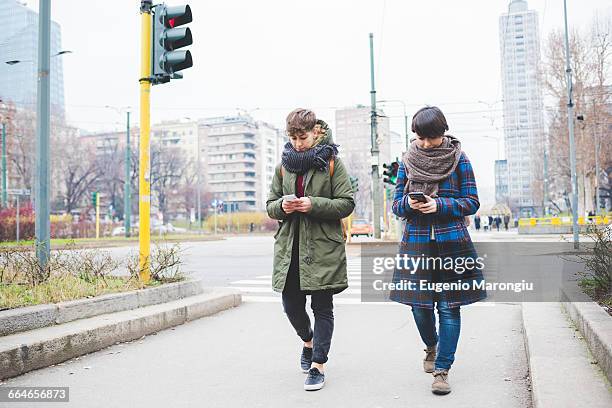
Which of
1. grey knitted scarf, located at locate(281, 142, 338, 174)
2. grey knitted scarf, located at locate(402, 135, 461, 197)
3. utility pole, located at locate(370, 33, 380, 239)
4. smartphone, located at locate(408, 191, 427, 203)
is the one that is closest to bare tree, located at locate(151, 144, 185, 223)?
utility pole, located at locate(370, 33, 380, 239)

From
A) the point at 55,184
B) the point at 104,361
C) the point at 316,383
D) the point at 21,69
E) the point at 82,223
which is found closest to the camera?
the point at 316,383

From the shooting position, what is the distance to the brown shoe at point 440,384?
381 centimetres

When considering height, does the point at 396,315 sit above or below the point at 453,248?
below

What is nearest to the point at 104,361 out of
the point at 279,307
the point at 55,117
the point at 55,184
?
the point at 279,307

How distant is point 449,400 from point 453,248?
96cm

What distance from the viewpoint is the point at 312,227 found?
4.14 m

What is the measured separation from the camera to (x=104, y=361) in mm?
4902

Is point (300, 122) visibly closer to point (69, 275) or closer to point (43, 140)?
point (69, 275)

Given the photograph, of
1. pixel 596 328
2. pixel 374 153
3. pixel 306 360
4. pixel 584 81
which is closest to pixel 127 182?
pixel 374 153

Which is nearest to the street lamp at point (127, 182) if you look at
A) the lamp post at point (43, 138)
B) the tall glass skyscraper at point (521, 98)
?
the tall glass skyscraper at point (521, 98)

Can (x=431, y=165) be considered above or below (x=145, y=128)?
below

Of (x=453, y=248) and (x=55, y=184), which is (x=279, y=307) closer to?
(x=453, y=248)

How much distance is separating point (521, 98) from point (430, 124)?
32.2m

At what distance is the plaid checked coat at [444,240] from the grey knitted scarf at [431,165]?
6 centimetres
